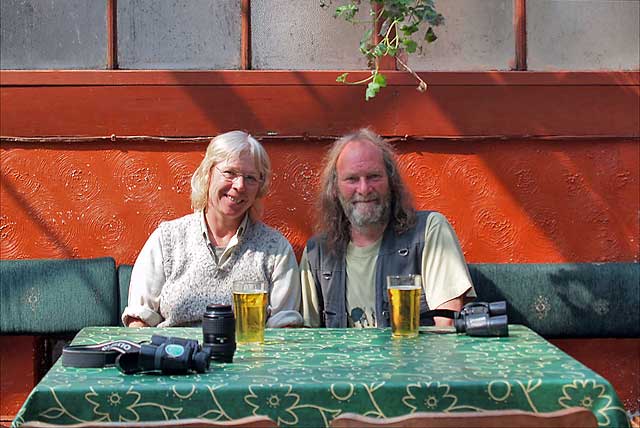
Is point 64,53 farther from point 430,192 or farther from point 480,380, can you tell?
point 480,380

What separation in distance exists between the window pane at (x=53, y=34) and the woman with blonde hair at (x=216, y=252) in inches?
37.0

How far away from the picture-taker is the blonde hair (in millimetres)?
3854

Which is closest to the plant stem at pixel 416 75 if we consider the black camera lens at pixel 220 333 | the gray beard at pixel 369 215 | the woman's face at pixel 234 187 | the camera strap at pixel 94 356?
the gray beard at pixel 369 215

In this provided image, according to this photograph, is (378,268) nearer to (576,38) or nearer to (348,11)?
(348,11)

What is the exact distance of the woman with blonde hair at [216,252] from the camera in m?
3.69

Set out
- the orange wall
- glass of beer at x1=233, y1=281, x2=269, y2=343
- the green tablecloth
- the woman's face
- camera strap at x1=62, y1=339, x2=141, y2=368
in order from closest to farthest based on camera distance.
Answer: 1. the green tablecloth
2. camera strap at x1=62, y1=339, x2=141, y2=368
3. glass of beer at x1=233, y1=281, x2=269, y2=343
4. the woman's face
5. the orange wall

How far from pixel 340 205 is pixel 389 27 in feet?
2.71

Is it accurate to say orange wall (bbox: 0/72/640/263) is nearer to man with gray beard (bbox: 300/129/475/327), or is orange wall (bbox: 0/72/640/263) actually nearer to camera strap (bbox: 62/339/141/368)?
man with gray beard (bbox: 300/129/475/327)

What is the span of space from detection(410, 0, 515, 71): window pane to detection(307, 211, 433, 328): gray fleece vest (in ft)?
3.06

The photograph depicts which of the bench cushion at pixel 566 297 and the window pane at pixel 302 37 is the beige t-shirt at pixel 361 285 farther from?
the window pane at pixel 302 37

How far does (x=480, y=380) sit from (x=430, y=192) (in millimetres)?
2248

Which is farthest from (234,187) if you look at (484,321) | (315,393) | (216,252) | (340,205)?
(315,393)

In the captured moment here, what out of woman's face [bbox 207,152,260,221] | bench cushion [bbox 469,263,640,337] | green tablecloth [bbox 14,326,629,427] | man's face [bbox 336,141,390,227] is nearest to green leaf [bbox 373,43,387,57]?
man's face [bbox 336,141,390,227]

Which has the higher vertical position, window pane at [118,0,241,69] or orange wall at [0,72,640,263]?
window pane at [118,0,241,69]
